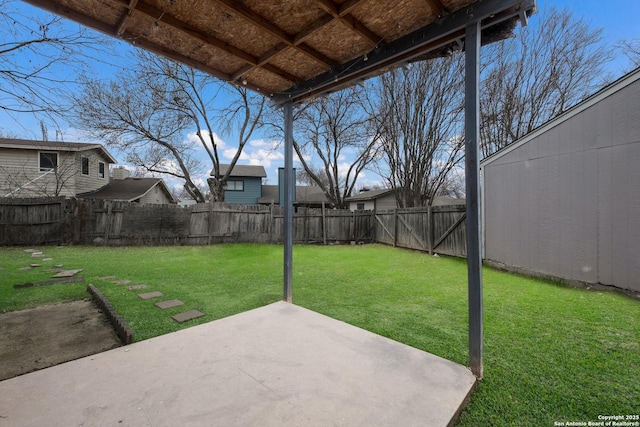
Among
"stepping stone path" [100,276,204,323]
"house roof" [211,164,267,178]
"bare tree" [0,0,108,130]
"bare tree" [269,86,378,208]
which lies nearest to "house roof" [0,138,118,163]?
"house roof" [211,164,267,178]

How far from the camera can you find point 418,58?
231cm

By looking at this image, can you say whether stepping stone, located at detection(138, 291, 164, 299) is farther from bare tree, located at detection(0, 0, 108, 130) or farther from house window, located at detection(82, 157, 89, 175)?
house window, located at detection(82, 157, 89, 175)

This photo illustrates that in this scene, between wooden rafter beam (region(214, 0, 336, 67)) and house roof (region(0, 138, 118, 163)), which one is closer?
wooden rafter beam (region(214, 0, 336, 67))

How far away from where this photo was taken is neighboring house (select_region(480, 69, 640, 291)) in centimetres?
403

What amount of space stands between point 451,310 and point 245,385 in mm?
2672

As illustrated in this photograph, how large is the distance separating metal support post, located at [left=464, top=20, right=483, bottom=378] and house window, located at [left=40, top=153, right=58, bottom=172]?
16888 millimetres

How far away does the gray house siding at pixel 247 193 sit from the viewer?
2094 cm

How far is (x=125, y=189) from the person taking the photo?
15.7 meters

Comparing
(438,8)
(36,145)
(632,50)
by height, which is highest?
(632,50)

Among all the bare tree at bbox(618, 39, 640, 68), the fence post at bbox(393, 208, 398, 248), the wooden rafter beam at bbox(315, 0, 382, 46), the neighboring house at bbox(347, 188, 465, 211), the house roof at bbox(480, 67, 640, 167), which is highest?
the bare tree at bbox(618, 39, 640, 68)

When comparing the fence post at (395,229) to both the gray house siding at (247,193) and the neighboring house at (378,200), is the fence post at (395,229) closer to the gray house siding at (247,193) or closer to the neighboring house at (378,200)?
the neighboring house at (378,200)

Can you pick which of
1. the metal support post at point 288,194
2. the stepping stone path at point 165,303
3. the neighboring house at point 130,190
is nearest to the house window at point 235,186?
the neighboring house at point 130,190

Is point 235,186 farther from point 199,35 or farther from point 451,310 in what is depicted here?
point 451,310

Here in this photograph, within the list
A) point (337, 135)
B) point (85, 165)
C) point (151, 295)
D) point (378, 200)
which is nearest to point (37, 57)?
point (151, 295)
